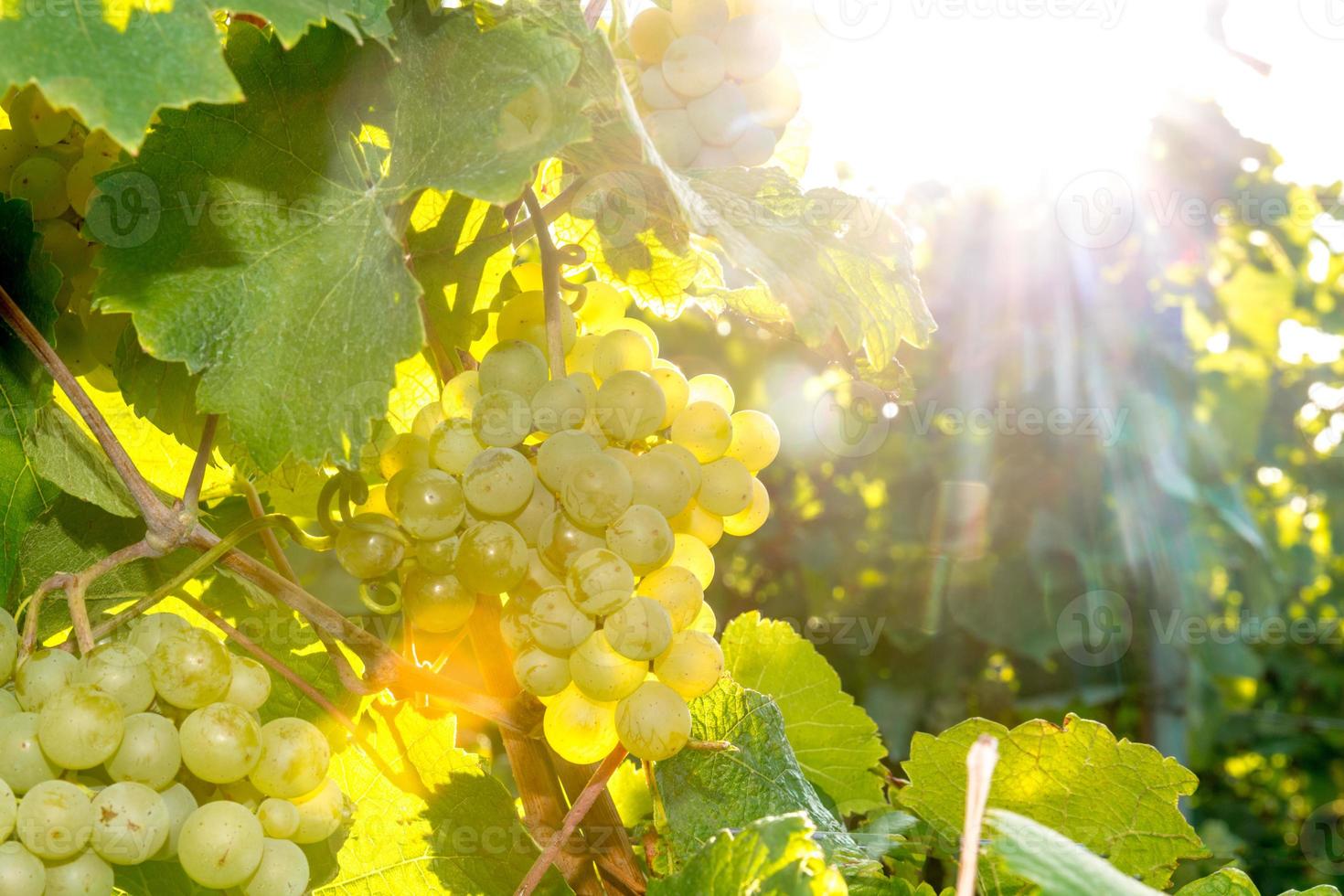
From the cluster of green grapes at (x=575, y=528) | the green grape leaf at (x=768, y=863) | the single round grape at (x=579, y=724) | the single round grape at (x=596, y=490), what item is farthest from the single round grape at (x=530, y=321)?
the green grape leaf at (x=768, y=863)

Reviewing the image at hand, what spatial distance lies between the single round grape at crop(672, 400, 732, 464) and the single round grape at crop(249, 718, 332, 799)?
0.26 m

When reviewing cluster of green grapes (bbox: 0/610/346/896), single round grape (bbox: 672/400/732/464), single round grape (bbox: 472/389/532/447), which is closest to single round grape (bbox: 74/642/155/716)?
cluster of green grapes (bbox: 0/610/346/896)

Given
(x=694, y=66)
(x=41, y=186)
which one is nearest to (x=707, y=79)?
(x=694, y=66)

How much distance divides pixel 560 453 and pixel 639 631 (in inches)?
4.2

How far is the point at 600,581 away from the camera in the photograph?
1.97 feet

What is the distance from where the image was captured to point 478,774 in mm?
718

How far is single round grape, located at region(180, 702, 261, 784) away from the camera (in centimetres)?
55

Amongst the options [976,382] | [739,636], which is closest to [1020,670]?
[976,382]

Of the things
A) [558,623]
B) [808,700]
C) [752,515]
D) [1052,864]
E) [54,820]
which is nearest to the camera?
[1052,864]

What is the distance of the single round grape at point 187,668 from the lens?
558 mm

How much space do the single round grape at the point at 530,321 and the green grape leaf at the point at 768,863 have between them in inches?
12.3

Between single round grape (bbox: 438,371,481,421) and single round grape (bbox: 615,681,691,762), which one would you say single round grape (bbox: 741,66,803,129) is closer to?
single round grape (bbox: 438,371,481,421)

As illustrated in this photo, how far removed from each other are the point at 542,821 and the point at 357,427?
0.29 meters

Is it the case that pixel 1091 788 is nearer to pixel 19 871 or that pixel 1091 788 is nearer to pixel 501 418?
pixel 501 418
